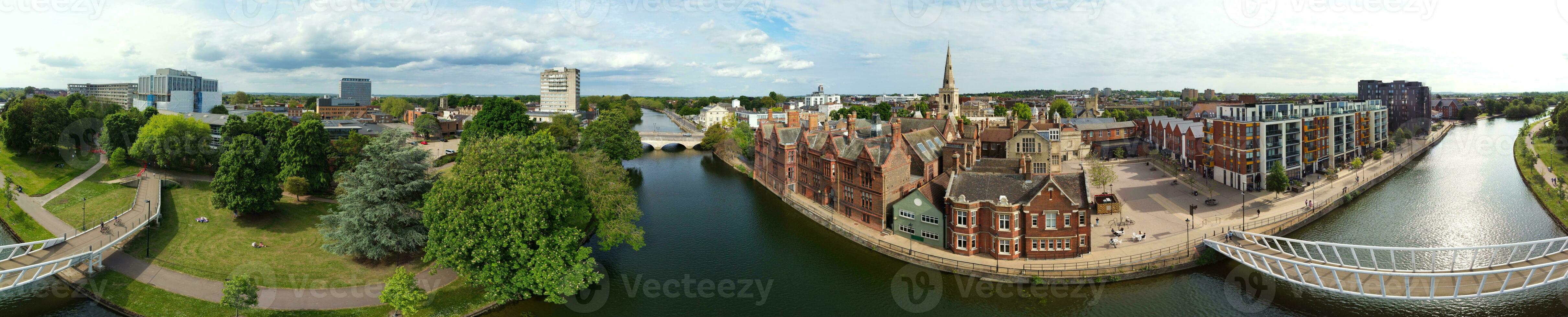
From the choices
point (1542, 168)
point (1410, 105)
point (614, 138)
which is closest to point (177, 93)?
point (614, 138)

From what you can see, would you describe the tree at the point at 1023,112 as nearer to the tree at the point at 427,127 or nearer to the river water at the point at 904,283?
the river water at the point at 904,283

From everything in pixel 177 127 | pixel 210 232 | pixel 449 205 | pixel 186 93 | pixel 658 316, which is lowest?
pixel 658 316

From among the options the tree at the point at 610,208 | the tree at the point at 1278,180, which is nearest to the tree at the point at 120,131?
the tree at the point at 610,208

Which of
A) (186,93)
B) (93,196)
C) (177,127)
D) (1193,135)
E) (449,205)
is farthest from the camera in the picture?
(186,93)

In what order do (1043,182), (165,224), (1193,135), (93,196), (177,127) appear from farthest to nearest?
1. (1193,135)
2. (177,127)
3. (93,196)
4. (165,224)
5. (1043,182)

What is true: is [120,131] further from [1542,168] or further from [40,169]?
[1542,168]

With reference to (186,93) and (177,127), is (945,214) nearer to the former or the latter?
(177,127)

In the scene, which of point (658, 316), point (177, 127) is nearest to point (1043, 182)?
point (658, 316)
